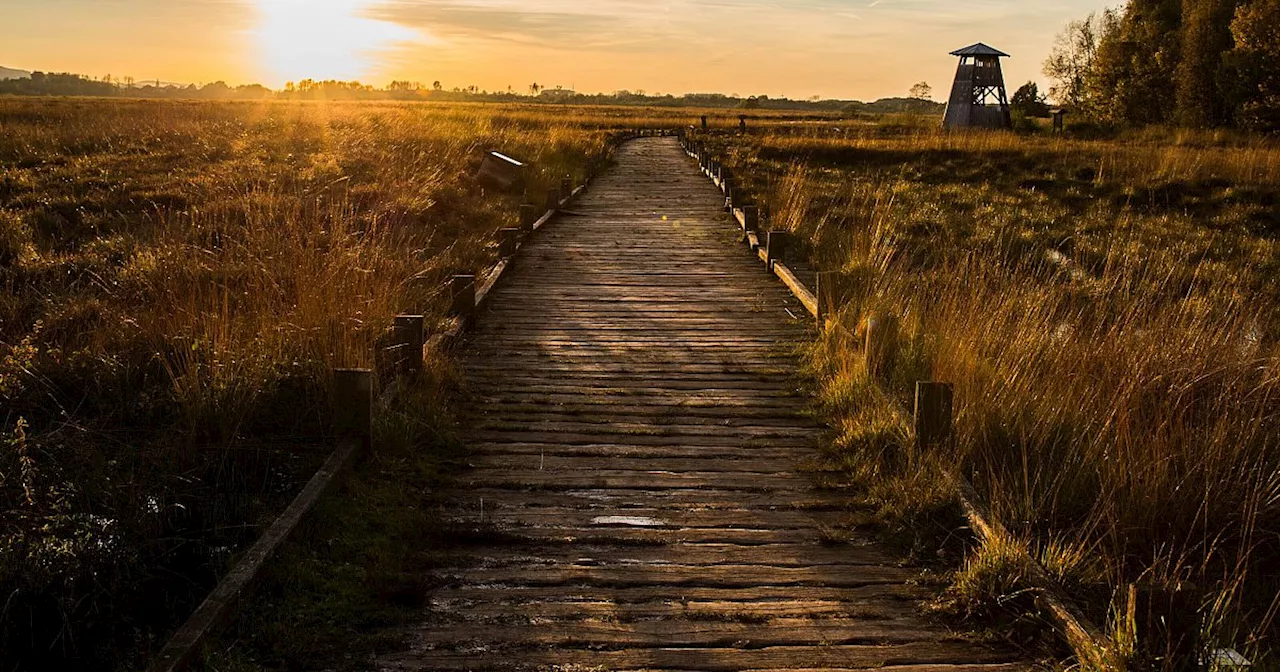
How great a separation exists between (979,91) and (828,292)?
128ft

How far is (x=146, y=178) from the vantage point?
57.3ft

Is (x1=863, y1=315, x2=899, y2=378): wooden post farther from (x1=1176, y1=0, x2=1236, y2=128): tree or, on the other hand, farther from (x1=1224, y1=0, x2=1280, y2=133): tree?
(x1=1176, y1=0, x2=1236, y2=128): tree

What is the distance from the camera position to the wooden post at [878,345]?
6.23 meters

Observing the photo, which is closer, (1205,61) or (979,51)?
(1205,61)

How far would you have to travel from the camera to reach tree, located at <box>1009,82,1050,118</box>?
50.6 m

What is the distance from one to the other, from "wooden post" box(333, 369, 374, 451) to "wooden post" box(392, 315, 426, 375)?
95 centimetres

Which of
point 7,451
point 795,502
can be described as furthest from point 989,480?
point 7,451

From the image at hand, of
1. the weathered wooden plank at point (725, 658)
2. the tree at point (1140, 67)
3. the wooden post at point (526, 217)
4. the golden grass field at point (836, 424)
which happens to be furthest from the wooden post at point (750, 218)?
the tree at point (1140, 67)

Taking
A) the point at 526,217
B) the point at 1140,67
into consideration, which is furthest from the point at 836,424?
the point at 1140,67

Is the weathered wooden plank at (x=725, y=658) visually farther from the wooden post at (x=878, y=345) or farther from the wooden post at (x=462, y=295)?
the wooden post at (x=462, y=295)

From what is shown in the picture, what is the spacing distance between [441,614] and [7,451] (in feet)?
8.84

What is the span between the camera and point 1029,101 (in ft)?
169

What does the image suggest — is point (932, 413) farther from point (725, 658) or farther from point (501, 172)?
point (501, 172)

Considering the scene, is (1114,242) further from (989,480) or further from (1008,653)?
(1008,653)
